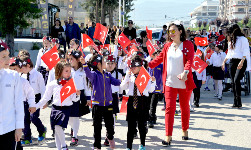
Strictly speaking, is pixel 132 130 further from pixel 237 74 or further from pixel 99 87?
pixel 237 74

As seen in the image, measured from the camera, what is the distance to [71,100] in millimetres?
5949

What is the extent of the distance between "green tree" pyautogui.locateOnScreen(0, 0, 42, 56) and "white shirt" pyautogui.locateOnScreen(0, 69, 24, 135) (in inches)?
541

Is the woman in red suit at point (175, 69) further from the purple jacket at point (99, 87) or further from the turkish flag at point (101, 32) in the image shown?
the turkish flag at point (101, 32)

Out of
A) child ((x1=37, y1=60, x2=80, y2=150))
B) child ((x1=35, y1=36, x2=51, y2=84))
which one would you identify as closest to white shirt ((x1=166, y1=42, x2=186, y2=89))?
child ((x1=37, y1=60, x2=80, y2=150))

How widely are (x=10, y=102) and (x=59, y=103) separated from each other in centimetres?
201

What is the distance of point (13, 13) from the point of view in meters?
17.2

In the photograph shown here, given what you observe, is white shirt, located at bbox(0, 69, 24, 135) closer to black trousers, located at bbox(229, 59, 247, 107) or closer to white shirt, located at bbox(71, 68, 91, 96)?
white shirt, located at bbox(71, 68, 91, 96)

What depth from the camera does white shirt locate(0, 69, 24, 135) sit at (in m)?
3.74

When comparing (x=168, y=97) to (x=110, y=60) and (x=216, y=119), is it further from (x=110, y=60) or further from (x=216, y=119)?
(x=216, y=119)

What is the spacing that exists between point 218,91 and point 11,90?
31.4 feet

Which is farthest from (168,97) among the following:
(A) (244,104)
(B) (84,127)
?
(A) (244,104)

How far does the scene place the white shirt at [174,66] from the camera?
632 cm

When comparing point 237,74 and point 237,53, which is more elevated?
point 237,53

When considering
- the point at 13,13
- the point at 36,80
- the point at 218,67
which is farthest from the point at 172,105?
the point at 13,13
